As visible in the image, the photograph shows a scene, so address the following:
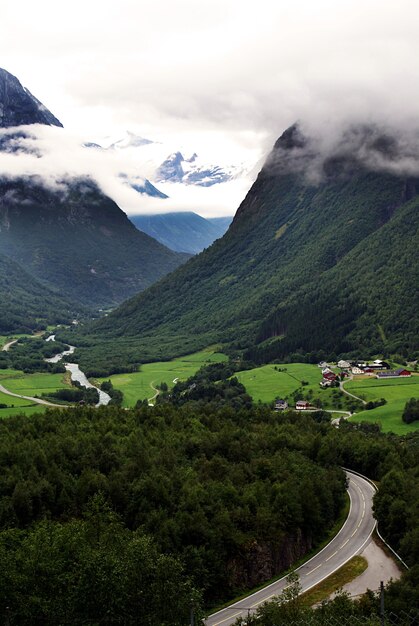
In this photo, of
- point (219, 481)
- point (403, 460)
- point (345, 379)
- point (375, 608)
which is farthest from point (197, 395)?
point (375, 608)

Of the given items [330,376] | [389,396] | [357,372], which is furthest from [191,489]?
[357,372]

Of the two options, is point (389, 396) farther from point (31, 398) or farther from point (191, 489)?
point (191, 489)

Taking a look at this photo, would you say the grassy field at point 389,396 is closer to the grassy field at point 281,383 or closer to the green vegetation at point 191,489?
the grassy field at point 281,383

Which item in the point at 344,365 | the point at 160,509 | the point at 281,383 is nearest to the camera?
the point at 160,509

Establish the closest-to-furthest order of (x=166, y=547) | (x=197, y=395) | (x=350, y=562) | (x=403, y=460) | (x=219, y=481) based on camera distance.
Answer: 1. (x=166, y=547)
2. (x=350, y=562)
3. (x=219, y=481)
4. (x=403, y=460)
5. (x=197, y=395)

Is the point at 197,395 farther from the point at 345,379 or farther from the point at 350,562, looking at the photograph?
the point at 350,562
